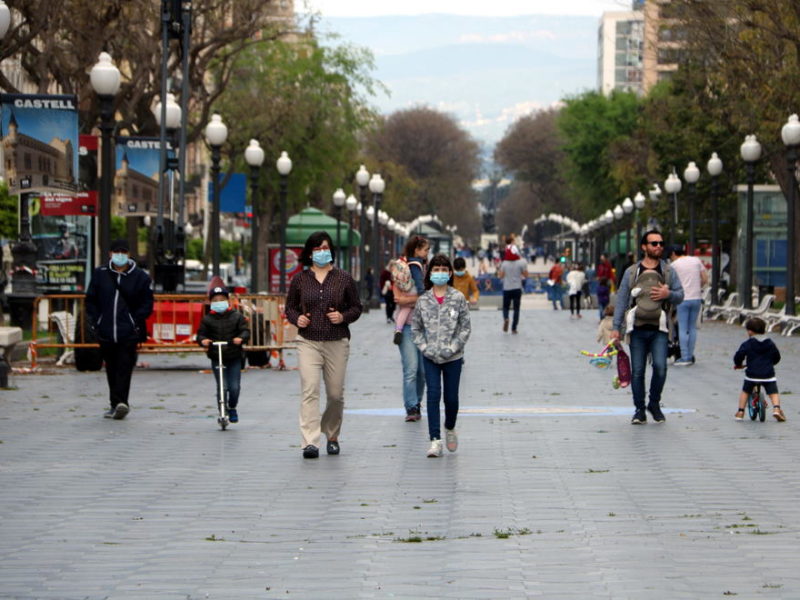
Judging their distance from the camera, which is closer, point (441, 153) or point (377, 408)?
point (377, 408)

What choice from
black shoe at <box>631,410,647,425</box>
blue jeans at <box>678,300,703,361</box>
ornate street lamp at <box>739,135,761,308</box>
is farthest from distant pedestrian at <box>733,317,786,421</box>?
ornate street lamp at <box>739,135,761,308</box>

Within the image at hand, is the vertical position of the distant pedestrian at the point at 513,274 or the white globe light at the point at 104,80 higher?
the white globe light at the point at 104,80

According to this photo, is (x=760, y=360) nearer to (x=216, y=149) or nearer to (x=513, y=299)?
(x=513, y=299)

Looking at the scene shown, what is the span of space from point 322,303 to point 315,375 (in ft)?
1.74

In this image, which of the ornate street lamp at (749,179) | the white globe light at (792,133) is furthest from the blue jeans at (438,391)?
the ornate street lamp at (749,179)

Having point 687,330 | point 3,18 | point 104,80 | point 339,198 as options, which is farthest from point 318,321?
point 339,198

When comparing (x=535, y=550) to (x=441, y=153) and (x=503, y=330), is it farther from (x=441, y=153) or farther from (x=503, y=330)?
(x=441, y=153)

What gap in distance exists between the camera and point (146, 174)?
29.3 meters

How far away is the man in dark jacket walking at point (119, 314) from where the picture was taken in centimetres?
1577

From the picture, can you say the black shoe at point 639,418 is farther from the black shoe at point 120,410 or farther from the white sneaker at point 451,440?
the black shoe at point 120,410

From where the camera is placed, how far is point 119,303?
1588cm

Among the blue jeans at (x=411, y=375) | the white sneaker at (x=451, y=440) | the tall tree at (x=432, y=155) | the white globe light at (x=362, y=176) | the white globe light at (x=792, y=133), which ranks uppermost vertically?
the tall tree at (x=432, y=155)

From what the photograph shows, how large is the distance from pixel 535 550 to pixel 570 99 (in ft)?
309

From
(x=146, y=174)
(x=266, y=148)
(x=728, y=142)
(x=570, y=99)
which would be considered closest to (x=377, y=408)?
(x=146, y=174)
